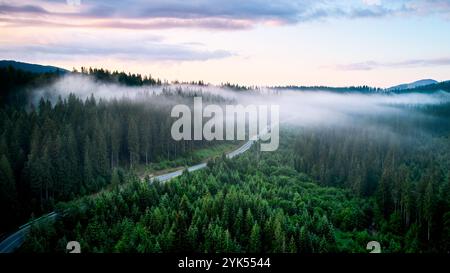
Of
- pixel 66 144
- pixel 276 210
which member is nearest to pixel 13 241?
pixel 66 144

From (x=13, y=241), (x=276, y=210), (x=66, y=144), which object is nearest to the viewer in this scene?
(x=13, y=241)

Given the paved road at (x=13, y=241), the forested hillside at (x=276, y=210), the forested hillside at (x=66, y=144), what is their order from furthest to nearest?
the forested hillside at (x=66, y=144) < the paved road at (x=13, y=241) < the forested hillside at (x=276, y=210)

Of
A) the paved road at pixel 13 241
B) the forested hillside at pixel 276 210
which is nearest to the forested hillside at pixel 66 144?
the paved road at pixel 13 241

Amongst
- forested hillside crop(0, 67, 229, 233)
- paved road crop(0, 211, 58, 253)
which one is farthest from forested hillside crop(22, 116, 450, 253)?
forested hillside crop(0, 67, 229, 233)

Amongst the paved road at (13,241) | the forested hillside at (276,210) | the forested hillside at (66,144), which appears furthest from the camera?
the forested hillside at (66,144)

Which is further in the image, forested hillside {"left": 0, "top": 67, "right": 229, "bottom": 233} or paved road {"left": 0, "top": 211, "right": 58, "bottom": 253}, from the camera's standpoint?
forested hillside {"left": 0, "top": 67, "right": 229, "bottom": 233}

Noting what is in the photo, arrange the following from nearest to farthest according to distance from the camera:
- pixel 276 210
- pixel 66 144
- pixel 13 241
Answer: pixel 13 241 < pixel 276 210 < pixel 66 144

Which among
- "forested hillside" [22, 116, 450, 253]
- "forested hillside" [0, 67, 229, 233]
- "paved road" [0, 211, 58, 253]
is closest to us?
"forested hillside" [22, 116, 450, 253]

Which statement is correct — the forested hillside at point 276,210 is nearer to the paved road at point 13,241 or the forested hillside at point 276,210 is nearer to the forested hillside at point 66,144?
the paved road at point 13,241

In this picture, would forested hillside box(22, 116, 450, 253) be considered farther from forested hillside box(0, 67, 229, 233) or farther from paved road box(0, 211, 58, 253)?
forested hillside box(0, 67, 229, 233)

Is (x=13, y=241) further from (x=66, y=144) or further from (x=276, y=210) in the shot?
(x=276, y=210)
